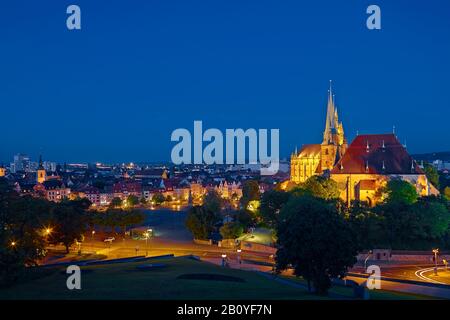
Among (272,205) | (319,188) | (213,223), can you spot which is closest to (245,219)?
(213,223)

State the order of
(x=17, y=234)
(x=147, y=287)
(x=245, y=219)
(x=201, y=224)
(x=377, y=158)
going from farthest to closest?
(x=377, y=158), (x=245, y=219), (x=201, y=224), (x=17, y=234), (x=147, y=287)

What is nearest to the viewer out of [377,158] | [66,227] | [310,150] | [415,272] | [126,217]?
[415,272]

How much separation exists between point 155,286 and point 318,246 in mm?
8961

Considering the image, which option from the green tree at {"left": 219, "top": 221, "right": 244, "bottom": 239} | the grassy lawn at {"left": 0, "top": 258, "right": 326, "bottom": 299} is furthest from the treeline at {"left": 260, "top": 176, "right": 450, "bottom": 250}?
the grassy lawn at {"left": 0, "top": 258, "right": 326, "bottom": 299}

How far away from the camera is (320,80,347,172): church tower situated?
87.6 metres

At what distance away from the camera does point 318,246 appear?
26672 mm

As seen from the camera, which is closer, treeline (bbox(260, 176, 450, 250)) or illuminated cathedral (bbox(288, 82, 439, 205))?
treeline (bbox(260, 176, 450, 250))

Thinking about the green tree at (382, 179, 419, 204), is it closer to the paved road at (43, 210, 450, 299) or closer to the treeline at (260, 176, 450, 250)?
the treeline at (260, 176, 450, 250)

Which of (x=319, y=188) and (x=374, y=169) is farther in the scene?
(x=374, y=169)

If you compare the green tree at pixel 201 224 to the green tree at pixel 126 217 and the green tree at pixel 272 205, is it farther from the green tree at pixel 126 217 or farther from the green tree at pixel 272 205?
the green tree at pixel 126 217

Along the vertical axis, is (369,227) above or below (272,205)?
below

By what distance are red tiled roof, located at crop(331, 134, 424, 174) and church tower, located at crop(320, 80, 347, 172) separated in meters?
12.1

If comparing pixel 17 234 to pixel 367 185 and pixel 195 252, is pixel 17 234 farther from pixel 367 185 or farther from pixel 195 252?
pixel 367 185

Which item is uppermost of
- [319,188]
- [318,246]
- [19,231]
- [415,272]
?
[319,188]
